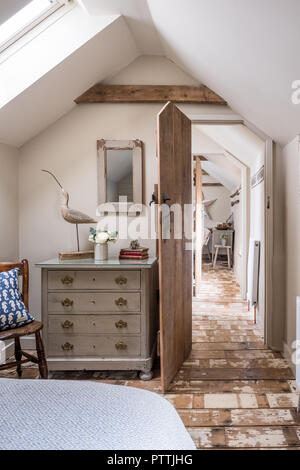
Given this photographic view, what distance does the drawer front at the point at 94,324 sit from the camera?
97.3 inches

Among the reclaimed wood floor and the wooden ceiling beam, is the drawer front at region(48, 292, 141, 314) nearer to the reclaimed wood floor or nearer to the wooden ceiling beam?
Result: the reclaimed wood floor

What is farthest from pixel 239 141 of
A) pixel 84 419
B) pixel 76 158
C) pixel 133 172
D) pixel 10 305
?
pixel 84 419

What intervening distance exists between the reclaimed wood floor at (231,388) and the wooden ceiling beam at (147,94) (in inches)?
89.5

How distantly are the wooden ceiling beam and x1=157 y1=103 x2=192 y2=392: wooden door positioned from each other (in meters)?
0.34

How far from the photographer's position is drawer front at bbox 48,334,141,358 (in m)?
2.47

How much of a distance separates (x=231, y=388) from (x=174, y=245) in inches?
43.0

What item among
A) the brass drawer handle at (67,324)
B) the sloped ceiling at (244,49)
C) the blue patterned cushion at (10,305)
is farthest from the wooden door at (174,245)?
the blue patterned cushion at (10,305)

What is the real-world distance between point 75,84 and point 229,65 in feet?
4.20

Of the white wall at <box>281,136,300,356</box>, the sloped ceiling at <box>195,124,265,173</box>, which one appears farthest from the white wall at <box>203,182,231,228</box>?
the white wall at <box>281,136,300,356</box>

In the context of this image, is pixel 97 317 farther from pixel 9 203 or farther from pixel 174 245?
pixel 9 203

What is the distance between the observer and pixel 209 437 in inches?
68.8

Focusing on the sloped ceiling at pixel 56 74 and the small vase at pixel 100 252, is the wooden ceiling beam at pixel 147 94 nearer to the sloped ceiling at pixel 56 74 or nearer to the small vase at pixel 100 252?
the sloped ceiling at pixel 56 74

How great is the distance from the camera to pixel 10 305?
216 cm

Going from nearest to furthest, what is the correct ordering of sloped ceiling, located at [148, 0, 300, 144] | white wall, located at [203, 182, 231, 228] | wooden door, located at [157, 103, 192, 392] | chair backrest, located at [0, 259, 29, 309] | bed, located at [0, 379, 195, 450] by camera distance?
bed, located at [0, 379, 195, 450]
sloped ceiling, located at [148, 0, 300, 144]
wooden door, located at [157, 103, 192, 392]
chair backrest, located at [0, 259, 29, 309]
white wall, located at [203, 182, 231, 228]
